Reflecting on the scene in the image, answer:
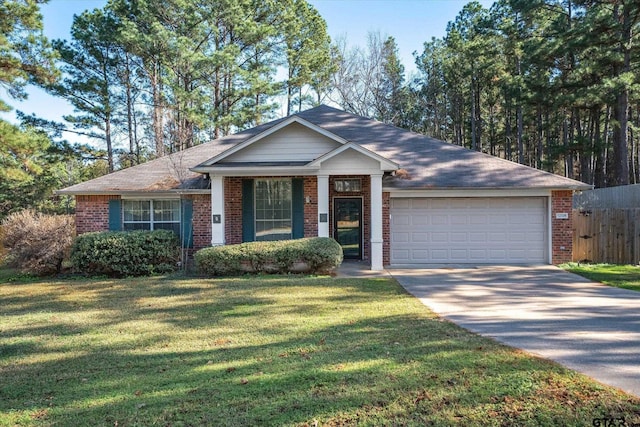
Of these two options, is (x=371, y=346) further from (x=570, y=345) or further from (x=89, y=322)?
(x=89, y=322)

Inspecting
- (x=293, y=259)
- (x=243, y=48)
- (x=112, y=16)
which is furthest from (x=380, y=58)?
(x=293, y=259)

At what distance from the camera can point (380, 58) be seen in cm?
2972

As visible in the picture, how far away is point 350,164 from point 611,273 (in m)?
7.69

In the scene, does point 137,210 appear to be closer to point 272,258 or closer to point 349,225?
point 272,258

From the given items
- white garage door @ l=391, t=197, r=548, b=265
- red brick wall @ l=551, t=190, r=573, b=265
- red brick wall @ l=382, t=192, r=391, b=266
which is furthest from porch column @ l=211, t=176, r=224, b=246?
red brick wall @ l=551, t=190, r=573, b=265

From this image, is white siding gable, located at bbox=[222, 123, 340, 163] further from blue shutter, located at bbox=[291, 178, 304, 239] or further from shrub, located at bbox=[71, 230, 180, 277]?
shrub, located at bbox=[71, 230, 180, 277]

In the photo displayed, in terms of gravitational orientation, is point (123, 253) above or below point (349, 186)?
below

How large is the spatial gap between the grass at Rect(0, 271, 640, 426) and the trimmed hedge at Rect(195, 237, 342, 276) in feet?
10.5

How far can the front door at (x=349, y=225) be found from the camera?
47.2 feet

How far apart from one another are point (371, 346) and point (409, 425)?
6.50 ft

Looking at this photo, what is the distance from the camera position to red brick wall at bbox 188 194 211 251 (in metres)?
13.3

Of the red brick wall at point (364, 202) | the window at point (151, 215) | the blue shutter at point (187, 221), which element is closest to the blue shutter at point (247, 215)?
the blue shutter at point (187, 221)

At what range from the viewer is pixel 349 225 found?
1447cm

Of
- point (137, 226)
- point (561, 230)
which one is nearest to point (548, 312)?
point (561, 230)
